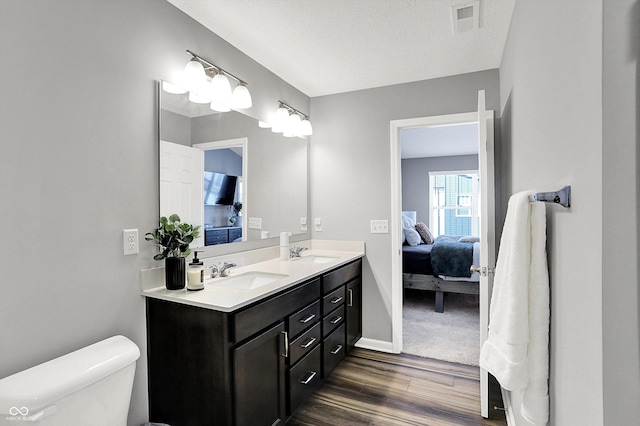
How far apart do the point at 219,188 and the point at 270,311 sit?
924mm

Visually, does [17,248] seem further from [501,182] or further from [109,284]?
[501,182]

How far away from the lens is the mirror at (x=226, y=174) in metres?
1.84

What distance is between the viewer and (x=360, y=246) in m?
3.10

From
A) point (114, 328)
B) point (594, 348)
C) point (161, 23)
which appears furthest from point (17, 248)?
point (594, 348)

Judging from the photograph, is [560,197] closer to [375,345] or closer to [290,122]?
[290,122]

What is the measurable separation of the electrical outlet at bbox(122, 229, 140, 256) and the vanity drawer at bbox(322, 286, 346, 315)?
1.23 metres

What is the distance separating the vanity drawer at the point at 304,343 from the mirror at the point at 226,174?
0.77m

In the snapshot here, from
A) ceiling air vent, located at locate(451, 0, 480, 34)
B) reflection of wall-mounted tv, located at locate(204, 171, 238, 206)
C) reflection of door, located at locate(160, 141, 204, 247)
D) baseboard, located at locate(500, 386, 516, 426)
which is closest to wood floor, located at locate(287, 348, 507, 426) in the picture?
baseboard, located at locate(500, 386, 516, 426)

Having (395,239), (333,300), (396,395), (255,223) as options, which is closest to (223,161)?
(255,223)

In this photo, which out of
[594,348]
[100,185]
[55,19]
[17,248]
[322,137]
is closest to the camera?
[594,348]

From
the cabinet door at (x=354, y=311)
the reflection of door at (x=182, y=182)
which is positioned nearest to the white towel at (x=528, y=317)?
the reflection of door at (x=182, y=182)

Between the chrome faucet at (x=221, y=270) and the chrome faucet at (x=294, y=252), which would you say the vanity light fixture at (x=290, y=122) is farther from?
the chrome faucet at (x=221, y=270)

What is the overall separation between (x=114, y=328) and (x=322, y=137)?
2.39m

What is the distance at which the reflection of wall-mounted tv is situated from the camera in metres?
2.08
